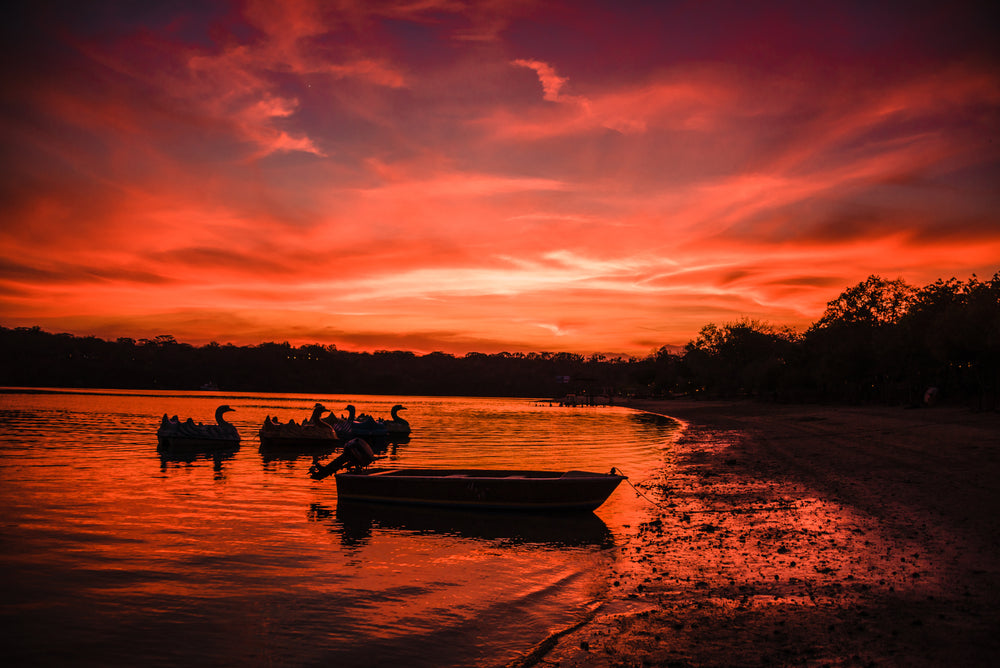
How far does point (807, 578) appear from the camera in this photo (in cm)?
1150

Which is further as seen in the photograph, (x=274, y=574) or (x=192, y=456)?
(x=192, y=456)

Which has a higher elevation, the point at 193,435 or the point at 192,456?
the point at 193,435

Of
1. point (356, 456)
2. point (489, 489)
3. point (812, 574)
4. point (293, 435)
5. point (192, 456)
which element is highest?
point (356, 456)

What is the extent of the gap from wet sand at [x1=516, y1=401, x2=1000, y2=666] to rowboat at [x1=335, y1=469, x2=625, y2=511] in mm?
2241

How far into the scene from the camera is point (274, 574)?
44.1ft

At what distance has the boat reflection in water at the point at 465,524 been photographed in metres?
17.3

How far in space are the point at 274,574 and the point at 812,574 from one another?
11.0 meters

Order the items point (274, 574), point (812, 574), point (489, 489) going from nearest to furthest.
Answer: point (812, 574) → point (274, 574) → point (489, 489)

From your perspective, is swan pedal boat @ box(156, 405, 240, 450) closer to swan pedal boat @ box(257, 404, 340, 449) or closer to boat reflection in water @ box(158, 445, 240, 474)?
boat reflection in water @ box(158, 445, 240, 474)

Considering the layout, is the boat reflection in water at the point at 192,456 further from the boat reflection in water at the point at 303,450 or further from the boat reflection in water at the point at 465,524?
the boat reflection in water at the point at 465,524

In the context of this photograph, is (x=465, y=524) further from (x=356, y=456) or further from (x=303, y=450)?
(x=303, y=450)

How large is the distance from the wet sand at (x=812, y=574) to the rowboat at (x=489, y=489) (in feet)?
7.35

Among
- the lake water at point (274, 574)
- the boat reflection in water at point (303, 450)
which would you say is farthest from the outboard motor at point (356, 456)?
the boat reflection in water at point (303, 450)

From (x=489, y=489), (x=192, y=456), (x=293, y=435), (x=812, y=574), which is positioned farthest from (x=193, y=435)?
(x=812, y=574)
